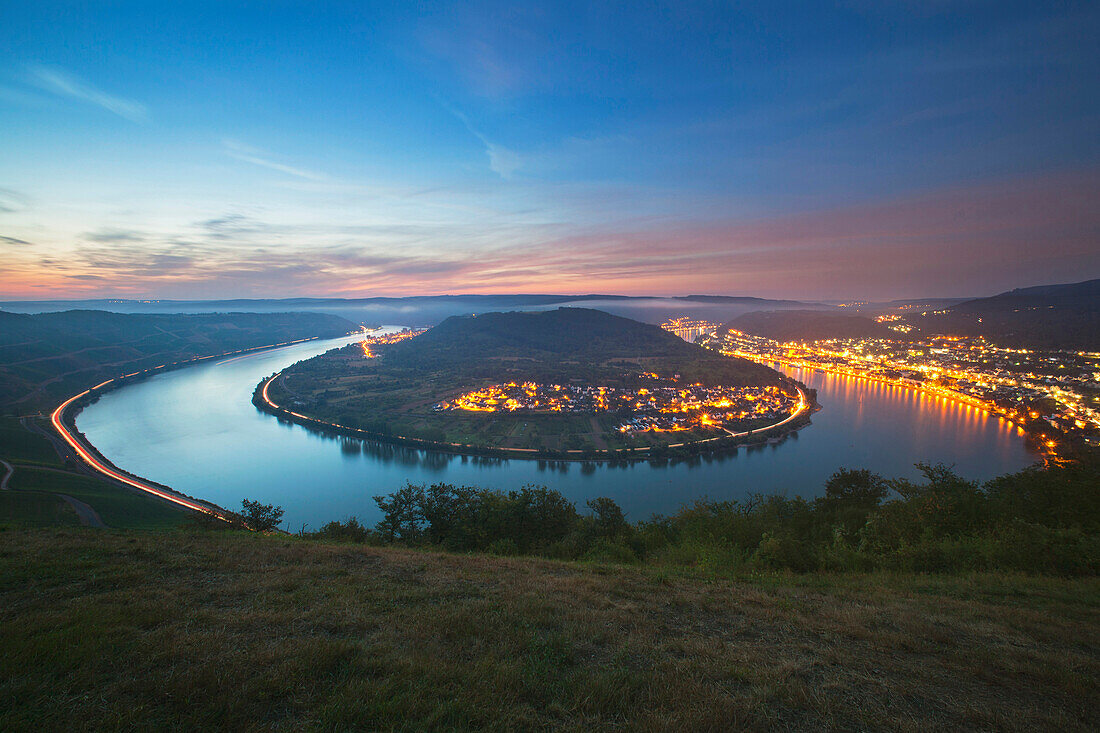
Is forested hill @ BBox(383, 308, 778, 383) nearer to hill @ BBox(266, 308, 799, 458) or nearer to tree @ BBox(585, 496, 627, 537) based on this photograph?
hill @ BBox(266, 308, 799, 458)

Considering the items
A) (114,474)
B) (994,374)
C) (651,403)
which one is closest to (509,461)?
(651,403)

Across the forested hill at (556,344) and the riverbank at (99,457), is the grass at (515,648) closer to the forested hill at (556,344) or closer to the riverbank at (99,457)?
the riverbank at (99,457)

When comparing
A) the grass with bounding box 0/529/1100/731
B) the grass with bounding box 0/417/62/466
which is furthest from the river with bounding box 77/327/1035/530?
the grass with bounding box 0/529/1100/731

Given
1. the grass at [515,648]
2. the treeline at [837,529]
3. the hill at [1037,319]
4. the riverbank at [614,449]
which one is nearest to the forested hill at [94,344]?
the riverbank at [614,449]

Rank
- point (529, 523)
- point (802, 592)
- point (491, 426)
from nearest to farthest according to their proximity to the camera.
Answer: point (802, 592), point (529, 523), point (491, 426)

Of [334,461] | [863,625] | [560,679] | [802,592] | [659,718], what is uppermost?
[659,718]

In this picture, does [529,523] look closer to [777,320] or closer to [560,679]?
[560,679]

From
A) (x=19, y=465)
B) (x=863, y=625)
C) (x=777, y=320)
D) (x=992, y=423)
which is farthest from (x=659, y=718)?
Answer: (x=777, y=320)

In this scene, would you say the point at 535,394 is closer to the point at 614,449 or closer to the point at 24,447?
the point at 614,449
